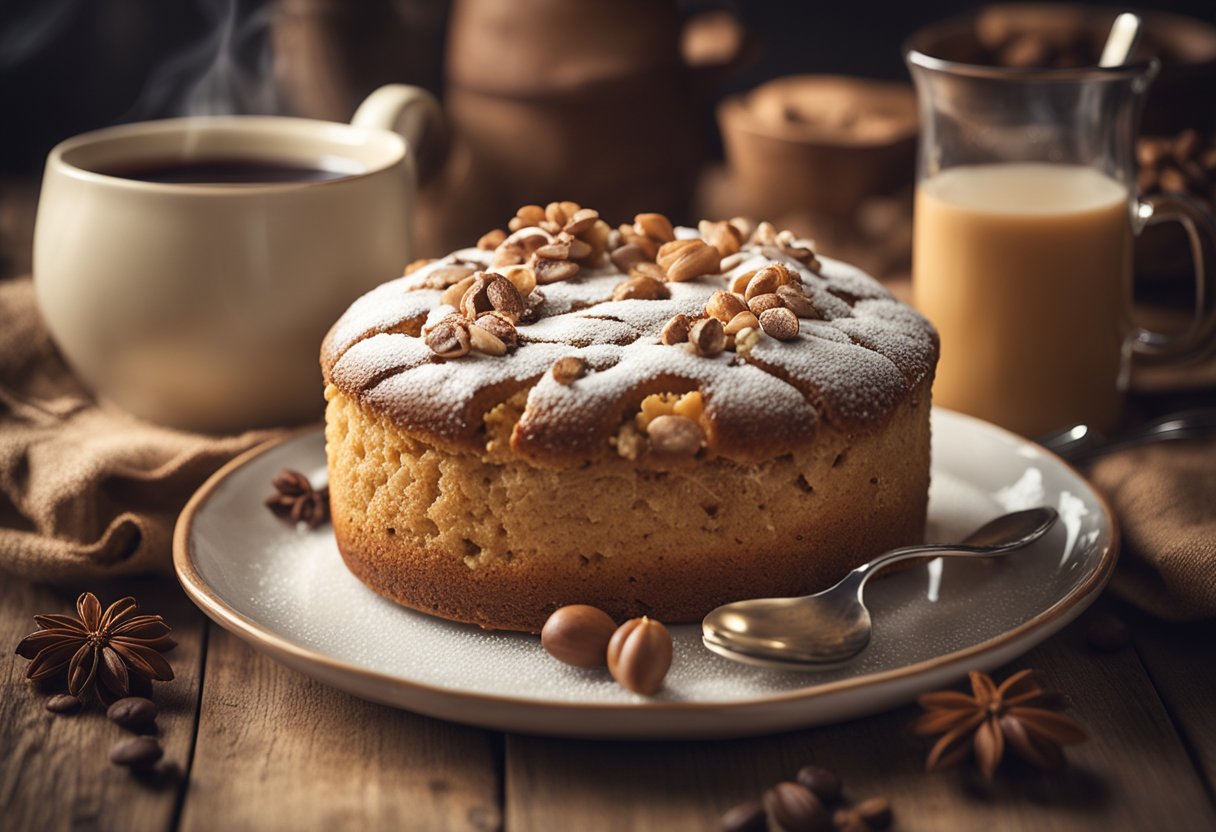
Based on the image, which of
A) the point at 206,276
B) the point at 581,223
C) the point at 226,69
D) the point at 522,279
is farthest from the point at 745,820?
the point at 226,69

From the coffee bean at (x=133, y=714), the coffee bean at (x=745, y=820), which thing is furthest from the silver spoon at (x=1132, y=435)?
the coffee bean at (x=133, y=714)

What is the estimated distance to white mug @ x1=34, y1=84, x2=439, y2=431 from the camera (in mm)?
2074

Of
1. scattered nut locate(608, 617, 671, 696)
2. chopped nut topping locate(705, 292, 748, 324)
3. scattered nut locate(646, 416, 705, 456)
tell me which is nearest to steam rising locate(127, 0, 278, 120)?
chopped nut topping locate(705, 292, 748, 324)

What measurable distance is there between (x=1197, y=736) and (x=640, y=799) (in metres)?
0.64

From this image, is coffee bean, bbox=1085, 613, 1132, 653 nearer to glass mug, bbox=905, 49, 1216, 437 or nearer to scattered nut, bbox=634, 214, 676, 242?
glass mug, bbox=905, 49, 1216, 437

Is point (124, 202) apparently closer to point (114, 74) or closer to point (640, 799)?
point (640, 799)

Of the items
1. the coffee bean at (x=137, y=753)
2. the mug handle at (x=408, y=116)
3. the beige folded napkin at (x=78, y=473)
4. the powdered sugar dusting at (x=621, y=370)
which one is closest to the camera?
the coffee bean at (x=137, y=753)

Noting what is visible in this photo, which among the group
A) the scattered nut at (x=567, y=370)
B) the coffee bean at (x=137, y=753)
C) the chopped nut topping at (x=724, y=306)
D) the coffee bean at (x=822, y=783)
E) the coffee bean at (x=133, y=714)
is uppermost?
the chopped nut topping at (x=724, y=306)

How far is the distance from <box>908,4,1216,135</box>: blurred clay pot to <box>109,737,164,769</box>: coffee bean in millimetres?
2079

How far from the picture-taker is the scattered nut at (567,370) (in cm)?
153

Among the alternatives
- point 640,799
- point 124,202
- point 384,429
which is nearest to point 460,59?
point 124,202

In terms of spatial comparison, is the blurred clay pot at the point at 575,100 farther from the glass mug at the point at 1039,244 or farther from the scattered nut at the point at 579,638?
the scattered nut at the point at 579,638

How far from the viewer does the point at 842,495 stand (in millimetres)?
1636

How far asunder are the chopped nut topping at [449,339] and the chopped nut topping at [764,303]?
14.0 inches
